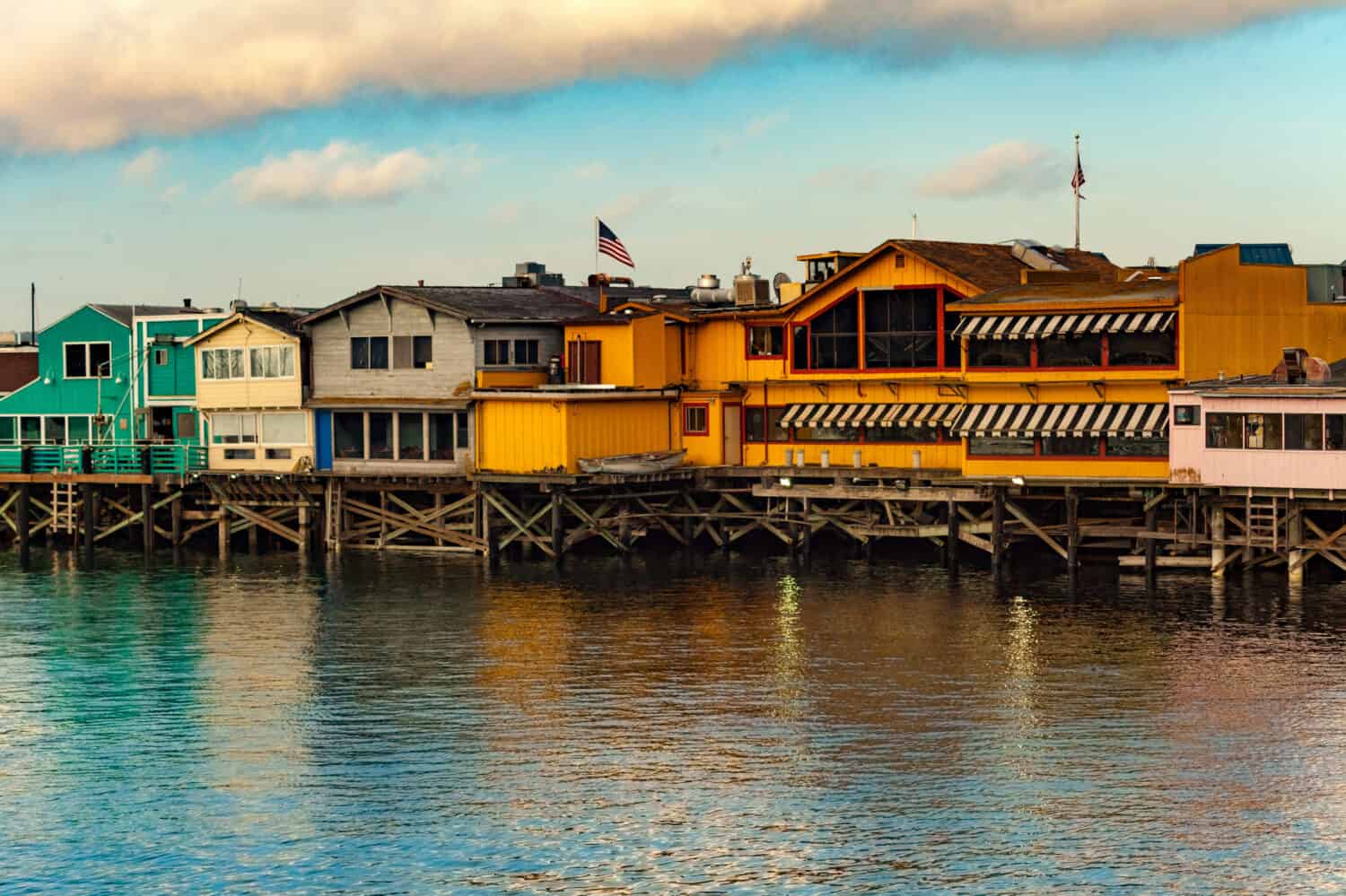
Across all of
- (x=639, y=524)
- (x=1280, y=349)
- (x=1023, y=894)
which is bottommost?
(x=1023, y=894)

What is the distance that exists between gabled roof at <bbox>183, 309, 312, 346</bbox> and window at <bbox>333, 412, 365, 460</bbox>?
4.38 meters

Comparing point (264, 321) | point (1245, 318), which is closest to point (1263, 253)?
point (1245, 318)

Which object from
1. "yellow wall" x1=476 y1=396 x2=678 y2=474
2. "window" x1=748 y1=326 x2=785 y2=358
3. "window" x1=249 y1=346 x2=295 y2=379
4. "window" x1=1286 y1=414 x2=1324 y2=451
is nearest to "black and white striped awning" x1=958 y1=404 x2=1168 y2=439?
"window" x1=1286 y1=414 x2=1324 y2=451

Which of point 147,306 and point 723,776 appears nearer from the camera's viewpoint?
point 723,776

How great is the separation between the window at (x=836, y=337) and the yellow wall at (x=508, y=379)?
425 inches

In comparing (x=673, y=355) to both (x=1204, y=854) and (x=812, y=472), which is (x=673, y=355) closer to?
(x=812, y=472)

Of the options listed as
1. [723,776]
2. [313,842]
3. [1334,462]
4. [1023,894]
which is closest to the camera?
[1023,894]

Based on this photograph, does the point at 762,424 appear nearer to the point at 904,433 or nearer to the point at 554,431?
the point at 904,433

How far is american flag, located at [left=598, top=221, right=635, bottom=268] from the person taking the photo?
85062 millimetres

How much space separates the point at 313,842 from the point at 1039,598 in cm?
3143

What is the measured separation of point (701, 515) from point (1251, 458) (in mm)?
22490

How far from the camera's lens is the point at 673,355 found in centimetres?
8112

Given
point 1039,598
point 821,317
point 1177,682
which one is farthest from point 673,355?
point 1177,682

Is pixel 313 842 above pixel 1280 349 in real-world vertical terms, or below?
below
